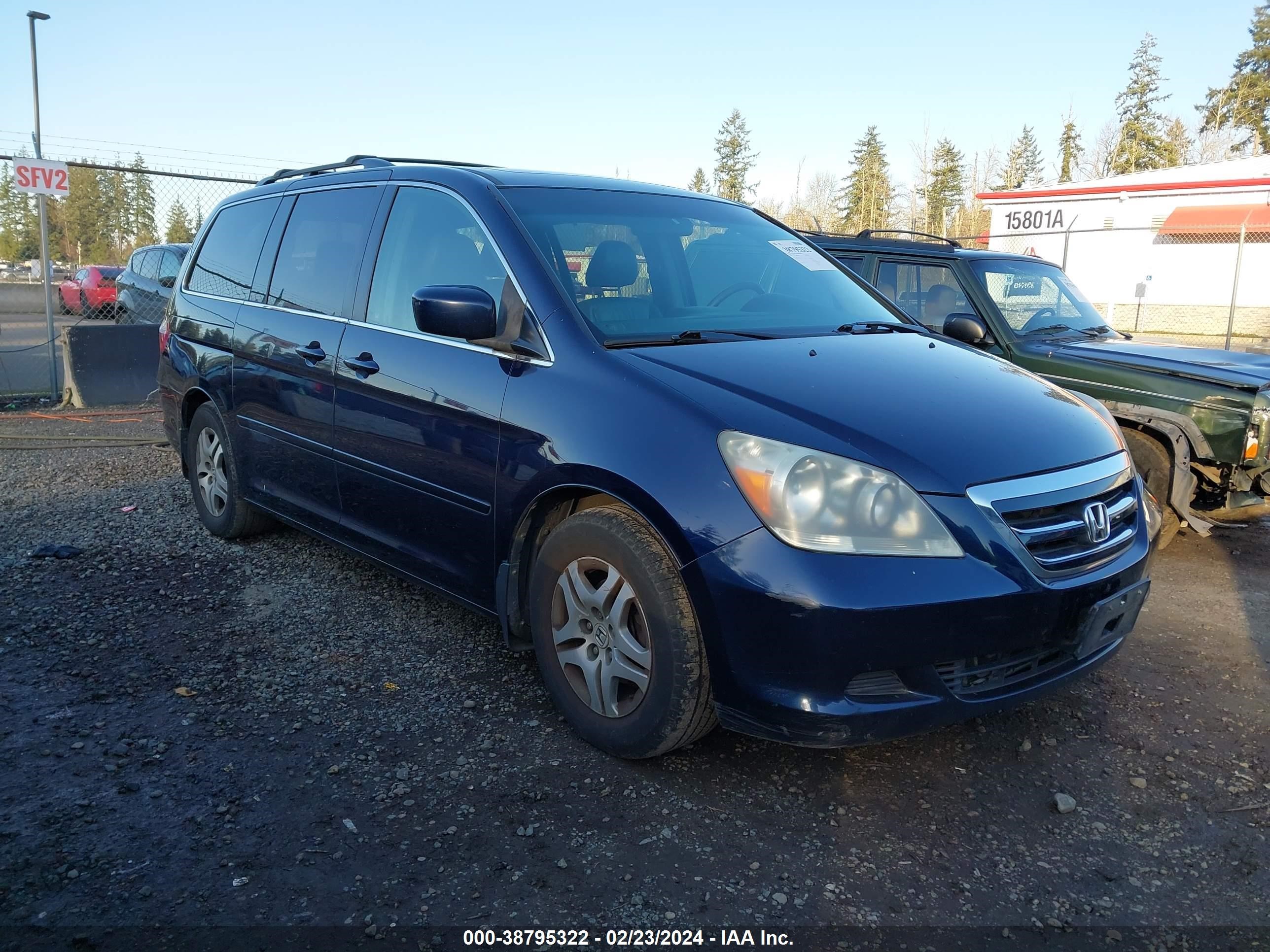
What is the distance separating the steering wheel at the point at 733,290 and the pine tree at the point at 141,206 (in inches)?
364

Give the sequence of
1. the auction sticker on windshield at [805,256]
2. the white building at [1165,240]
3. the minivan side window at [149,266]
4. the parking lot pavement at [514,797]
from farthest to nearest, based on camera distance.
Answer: the white building at [1165,240], the minivan side window at [149,266], the auction sticker on windshield at [805,256], the parking lot pavement at [514,797]

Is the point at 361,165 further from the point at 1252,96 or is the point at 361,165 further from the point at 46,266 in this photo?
the point at 1252,96

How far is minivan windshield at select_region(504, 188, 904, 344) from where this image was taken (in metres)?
3.34

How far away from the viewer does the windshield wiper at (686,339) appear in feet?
10.2

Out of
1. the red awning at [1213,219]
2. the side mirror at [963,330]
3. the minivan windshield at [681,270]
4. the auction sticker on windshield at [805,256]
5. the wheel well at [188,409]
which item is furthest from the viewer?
the red awning at [1213,219]

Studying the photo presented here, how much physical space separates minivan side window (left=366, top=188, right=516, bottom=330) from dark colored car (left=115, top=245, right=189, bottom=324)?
1102 cm

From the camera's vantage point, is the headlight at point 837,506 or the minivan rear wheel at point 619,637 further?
the minivan rear wheel at point 619,637

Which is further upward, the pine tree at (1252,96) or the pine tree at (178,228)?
the pine tree at (1252,96)

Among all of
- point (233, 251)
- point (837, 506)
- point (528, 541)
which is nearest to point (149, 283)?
point (233, 251)

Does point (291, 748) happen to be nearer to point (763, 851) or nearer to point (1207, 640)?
point (763, 851)

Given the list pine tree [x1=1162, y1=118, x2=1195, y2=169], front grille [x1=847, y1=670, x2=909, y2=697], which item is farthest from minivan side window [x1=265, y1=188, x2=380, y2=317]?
pine tree [x1=1162, y1=118, x2=1195, y2=169]

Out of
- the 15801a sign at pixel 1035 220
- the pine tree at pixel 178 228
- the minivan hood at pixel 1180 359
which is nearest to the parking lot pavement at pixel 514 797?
the minivan hood at pixel 1180 359

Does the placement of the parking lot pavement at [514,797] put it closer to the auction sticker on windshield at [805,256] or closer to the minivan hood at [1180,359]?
the minivan hood at [1180,359]

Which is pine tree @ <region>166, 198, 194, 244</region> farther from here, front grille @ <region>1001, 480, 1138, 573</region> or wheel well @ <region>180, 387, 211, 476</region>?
front grille @ <region>1001, 480, 1138, 573</region>
